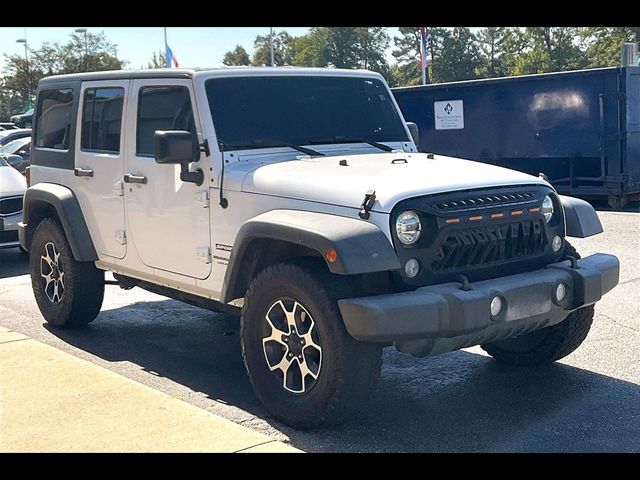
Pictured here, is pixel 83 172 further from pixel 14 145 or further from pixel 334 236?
pixel 14 145

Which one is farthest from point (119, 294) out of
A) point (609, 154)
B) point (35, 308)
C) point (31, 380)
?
point (609, 154)

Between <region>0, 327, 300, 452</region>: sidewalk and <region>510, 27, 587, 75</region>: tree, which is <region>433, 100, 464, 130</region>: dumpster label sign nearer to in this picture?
<region>0, 327, 300, 452</region>: sidewalk

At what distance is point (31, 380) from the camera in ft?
18.3

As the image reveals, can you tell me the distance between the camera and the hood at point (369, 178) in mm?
4691

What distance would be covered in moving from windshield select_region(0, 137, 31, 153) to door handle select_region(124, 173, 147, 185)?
10.0 meters

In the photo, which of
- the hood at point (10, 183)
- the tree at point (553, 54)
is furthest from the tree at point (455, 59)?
the hood at point (10, 183)

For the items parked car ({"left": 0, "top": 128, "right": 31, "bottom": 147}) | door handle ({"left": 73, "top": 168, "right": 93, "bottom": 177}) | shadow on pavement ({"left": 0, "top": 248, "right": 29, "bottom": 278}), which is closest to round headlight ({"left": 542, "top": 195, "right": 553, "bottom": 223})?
door handle ({"left": 73, "top": 168, "right": 93, "bottom": 177})

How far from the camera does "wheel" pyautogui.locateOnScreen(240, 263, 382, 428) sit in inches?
178

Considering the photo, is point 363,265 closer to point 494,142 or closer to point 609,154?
point 609,154

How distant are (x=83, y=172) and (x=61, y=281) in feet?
3.17

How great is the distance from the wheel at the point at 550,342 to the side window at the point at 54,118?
12.6ft

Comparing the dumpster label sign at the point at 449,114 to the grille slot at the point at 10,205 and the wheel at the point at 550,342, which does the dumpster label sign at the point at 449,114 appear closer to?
the grille slot at the point at 10,205

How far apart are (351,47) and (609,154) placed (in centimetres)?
5290

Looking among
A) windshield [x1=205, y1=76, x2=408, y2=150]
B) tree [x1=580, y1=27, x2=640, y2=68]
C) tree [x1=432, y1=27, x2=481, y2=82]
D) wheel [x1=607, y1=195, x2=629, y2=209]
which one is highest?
tree [x1=432, y1=27, x2=481, y2=82]
